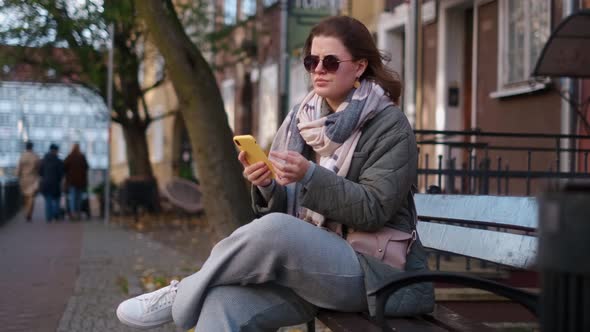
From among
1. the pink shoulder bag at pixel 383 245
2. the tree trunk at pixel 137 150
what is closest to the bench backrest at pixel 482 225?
the pink shoulder bag at pixel 383 245

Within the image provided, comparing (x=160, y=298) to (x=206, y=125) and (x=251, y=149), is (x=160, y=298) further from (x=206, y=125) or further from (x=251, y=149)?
(x=206, y=125)

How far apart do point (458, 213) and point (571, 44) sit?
5.26 metres

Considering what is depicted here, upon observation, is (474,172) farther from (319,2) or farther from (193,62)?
(319,2)

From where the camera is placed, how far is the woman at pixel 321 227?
3.51 metres

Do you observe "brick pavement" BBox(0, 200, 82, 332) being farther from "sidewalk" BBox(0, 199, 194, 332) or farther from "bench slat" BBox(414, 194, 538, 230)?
"bench slat" BBox(414, 194, 538, 230)

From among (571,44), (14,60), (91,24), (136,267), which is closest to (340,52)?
(571,44)

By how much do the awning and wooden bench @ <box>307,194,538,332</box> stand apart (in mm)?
4723

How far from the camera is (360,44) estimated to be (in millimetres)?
4027

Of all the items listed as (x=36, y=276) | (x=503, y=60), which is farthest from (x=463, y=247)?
(x=503, y=60)

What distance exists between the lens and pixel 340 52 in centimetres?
399

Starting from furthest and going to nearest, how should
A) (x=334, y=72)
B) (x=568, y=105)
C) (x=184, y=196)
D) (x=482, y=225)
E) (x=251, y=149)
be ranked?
(x=184, y=196)
(x=568, y=105)
(x=482, y=225)
(x=334, y=72)
(x=251, y=149)

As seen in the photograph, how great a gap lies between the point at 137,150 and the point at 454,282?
21437 mm

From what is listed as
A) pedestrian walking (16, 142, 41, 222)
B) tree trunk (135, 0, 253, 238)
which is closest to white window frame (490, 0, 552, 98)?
tree trunk (135, 0, 253, 238)

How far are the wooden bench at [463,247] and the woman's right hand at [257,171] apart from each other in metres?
0.53
